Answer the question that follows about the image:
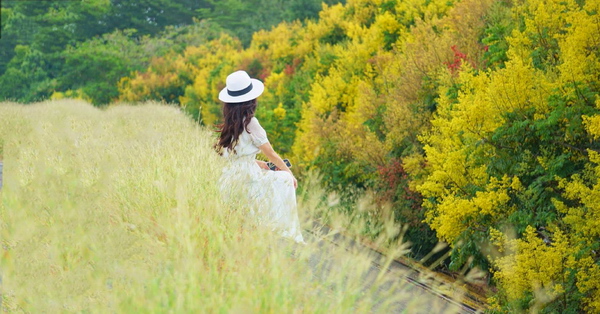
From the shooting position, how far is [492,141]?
912 centimetres

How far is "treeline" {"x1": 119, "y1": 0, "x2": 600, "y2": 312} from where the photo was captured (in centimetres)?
772

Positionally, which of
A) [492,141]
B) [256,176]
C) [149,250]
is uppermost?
[149,250]

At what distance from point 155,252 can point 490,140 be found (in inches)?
213

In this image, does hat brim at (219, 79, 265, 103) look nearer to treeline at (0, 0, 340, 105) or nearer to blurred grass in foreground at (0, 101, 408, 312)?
blurred grass in foreground at (0, 101, 408, 312)

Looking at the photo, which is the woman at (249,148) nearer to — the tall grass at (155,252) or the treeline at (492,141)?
the tall grass at (155,252)

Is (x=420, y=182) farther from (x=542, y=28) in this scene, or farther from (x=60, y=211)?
(x=60, y=211)

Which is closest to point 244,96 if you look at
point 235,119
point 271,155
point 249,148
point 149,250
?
point 235,119

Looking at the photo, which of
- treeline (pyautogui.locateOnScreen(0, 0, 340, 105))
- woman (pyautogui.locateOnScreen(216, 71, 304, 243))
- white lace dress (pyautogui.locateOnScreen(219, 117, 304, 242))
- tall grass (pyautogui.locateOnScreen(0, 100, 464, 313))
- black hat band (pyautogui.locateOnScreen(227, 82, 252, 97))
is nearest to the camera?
tall grass (pyautogui.locateOnScreen(0, 100, 464, 313))

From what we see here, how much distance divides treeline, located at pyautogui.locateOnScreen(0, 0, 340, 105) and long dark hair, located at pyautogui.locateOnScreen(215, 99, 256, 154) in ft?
104

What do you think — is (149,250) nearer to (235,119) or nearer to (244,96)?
(235,119)

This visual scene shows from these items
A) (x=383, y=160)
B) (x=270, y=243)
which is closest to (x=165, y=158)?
(x=270, y=243)

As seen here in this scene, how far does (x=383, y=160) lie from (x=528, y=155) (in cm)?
496

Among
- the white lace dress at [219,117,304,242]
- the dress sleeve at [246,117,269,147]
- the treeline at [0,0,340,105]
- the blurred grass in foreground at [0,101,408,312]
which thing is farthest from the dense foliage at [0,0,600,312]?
the treeline at [0,0,340,105]

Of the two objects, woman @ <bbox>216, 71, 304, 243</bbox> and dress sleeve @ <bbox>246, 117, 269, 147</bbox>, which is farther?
dress sleeve @ <bbox>246, 117, 269, 147</bbox>
